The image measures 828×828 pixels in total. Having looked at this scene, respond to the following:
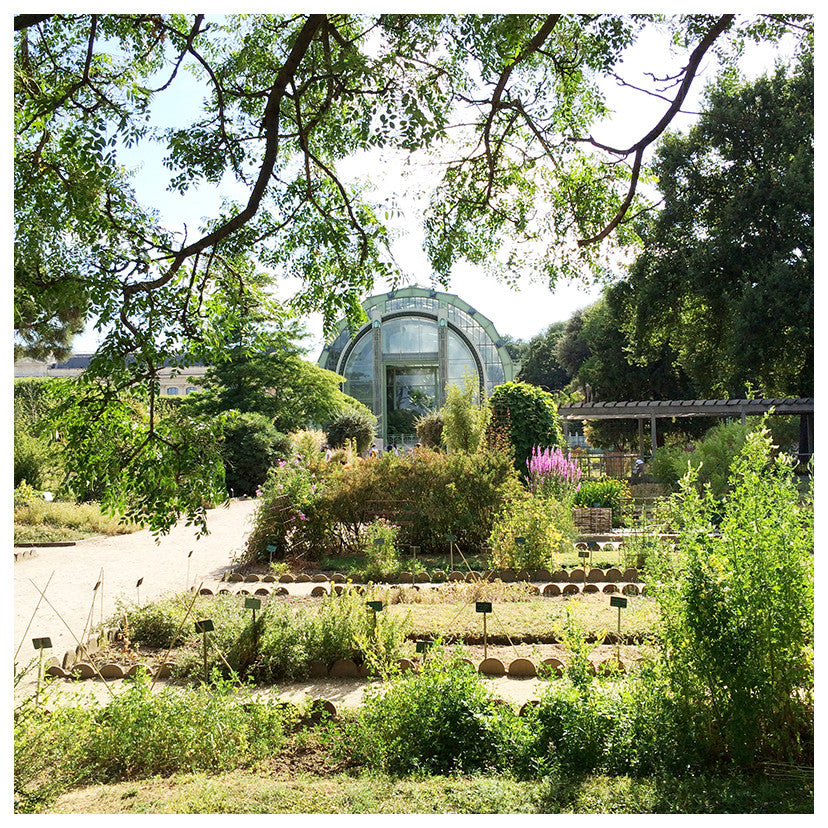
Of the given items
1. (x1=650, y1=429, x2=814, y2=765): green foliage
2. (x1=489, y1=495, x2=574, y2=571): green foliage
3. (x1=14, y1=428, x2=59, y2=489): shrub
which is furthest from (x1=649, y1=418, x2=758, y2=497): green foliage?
(x1=14, y1=428, x2=59, y2=489): shrub

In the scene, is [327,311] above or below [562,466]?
above

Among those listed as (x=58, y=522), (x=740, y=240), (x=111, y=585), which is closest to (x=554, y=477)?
(x=111, y=585)

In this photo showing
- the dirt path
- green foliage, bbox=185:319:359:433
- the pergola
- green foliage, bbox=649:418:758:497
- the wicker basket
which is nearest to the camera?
the dirt path

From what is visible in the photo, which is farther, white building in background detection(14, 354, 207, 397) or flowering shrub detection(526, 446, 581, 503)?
white building in background detection(14, 354, 207, 397)

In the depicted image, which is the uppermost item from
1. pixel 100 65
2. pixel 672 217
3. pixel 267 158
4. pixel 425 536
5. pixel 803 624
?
pixel 672 217

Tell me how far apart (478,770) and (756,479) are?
4.95ft

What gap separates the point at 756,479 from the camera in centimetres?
292

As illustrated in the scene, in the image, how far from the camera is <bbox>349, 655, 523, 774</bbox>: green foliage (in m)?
2.91

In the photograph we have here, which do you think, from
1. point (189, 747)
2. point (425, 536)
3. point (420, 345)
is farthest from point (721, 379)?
point (189, 747)

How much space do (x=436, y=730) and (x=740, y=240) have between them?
13.6m

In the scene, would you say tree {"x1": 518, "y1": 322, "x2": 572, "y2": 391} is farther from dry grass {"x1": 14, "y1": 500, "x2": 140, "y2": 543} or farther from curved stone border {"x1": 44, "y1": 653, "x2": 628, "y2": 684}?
curved stone border {"x1": 44, "y1": 653, "x2": 628, "y2": 684}

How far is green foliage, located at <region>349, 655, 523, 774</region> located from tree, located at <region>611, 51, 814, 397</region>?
12.4 m

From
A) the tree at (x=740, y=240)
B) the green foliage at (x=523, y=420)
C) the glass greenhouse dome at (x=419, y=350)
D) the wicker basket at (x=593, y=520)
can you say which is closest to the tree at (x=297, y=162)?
the wicker basket at (x=593, y=520)

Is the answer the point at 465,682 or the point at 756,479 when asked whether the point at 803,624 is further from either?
the point at 465,682
